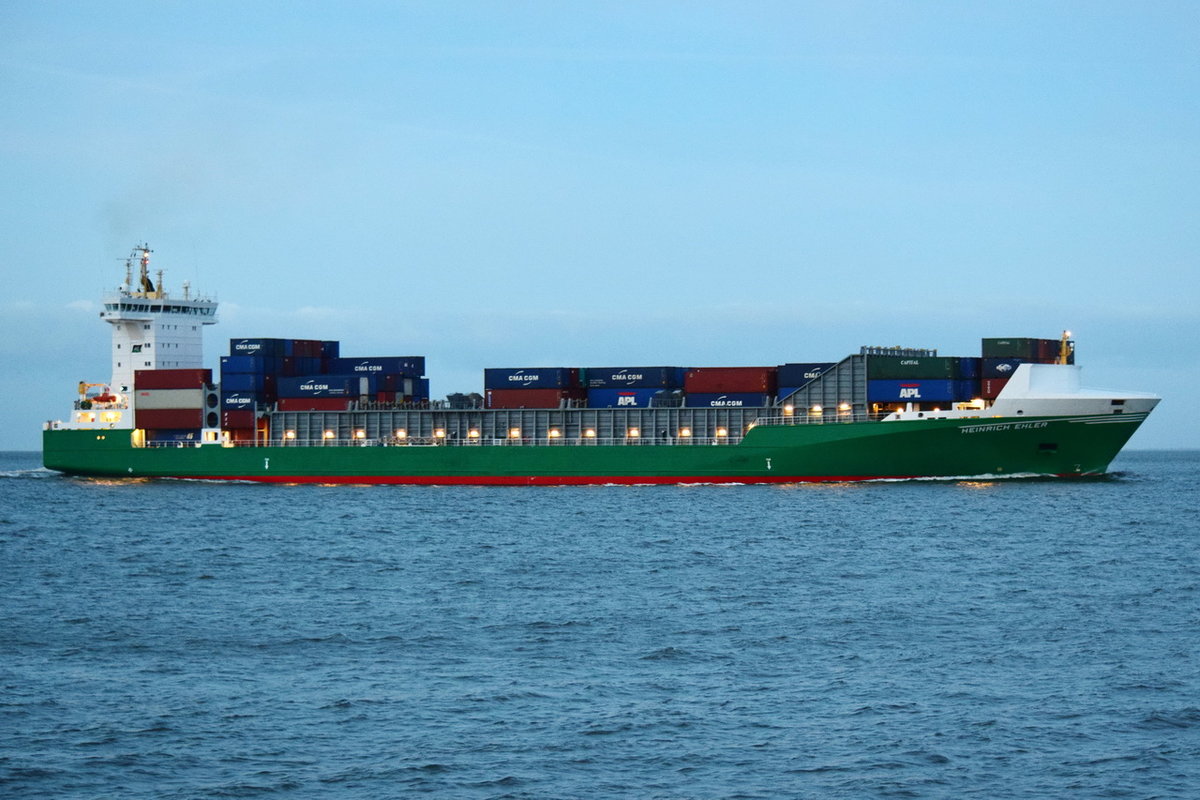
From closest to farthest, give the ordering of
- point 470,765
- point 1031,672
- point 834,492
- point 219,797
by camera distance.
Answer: point 219,797, point 470,765, point 1031,672, point 834,492

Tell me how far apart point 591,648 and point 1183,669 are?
1148cm

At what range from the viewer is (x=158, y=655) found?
27.3 meters

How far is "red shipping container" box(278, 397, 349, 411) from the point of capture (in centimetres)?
7969

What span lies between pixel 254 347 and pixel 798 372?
33835 millimetres

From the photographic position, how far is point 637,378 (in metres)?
74.4

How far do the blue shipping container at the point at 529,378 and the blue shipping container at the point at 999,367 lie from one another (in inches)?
923

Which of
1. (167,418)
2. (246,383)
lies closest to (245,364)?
(246,383)

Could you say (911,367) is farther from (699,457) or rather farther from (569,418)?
(569,418)

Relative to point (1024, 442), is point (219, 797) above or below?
below

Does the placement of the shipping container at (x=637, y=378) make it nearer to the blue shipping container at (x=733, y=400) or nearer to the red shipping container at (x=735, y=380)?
the red shipping container at (x=735, y=380)

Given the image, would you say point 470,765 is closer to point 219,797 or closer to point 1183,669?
point 219,797

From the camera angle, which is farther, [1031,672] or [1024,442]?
[1024,442]

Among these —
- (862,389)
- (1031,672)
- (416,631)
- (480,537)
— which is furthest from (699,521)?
(1031,672)

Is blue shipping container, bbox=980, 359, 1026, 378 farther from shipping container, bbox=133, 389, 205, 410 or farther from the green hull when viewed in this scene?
shipping container, bbox=133, 389, 205, 410
